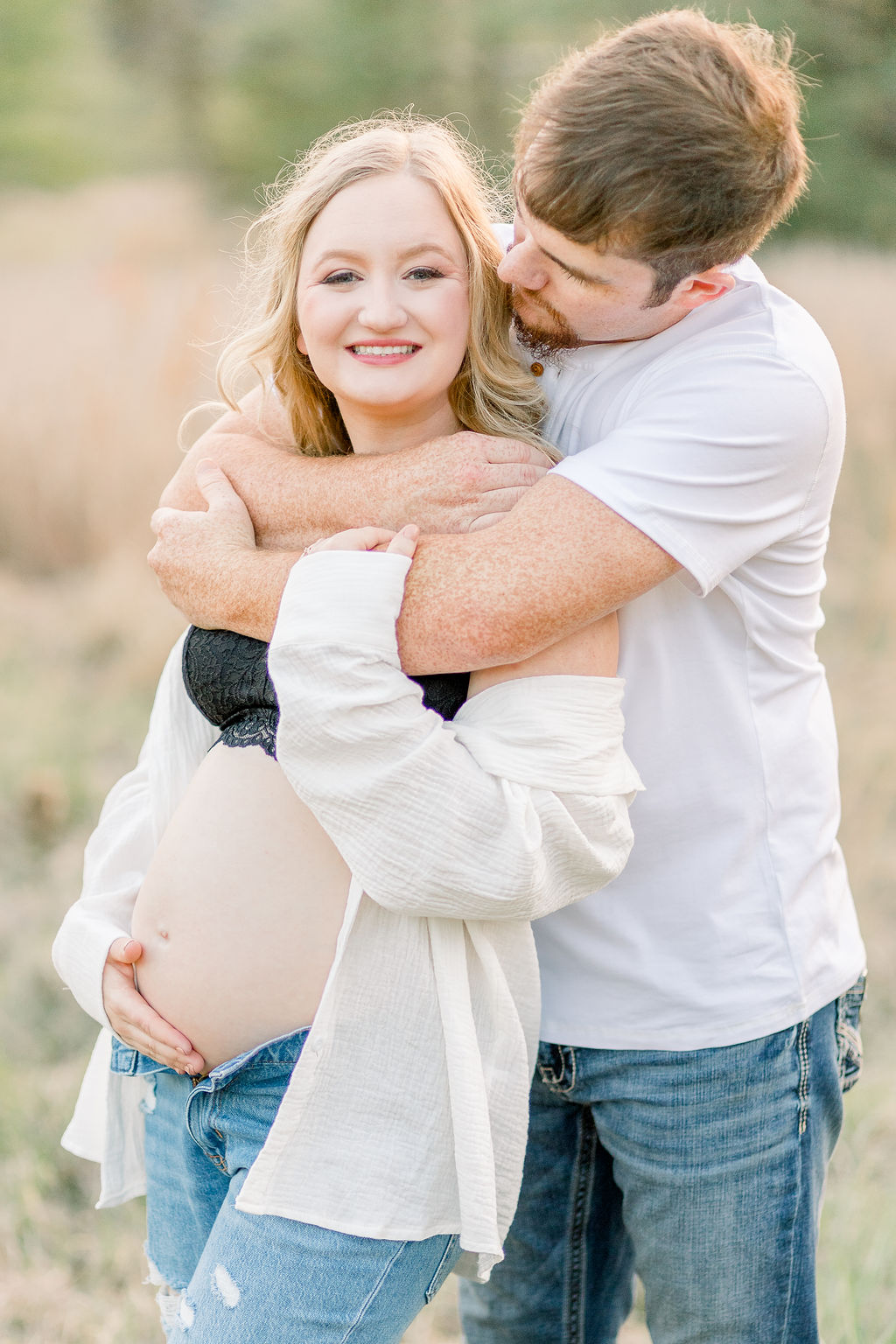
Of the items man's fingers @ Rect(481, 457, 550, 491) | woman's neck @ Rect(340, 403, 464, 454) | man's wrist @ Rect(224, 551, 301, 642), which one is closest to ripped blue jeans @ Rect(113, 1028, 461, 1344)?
man's wrist @ Rect(224, 551, 301, 642)

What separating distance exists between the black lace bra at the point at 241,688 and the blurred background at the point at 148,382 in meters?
1.27

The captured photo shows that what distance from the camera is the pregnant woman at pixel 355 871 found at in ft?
4.57

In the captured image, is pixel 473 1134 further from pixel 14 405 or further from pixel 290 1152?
pixel 14 405

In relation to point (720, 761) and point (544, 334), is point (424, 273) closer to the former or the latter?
point (544, 334)

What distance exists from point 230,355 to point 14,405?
5.00 m

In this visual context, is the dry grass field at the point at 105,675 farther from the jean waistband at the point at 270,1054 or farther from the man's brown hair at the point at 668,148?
the man's brown hair at the point at 668,148

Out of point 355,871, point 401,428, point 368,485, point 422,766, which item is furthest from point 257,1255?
point 401,428

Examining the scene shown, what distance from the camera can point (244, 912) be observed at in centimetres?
161

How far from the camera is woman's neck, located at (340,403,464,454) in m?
1.82

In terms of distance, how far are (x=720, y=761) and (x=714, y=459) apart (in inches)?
16.6

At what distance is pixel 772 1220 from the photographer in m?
1.65

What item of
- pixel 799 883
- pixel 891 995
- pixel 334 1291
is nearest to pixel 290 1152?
pixel 334 1291

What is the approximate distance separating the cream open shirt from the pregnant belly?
0.11 metres

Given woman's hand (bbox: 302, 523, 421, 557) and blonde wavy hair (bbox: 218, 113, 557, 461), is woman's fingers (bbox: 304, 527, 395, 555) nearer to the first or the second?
woman's hand (bbox: 302, 523, 421, 557)
